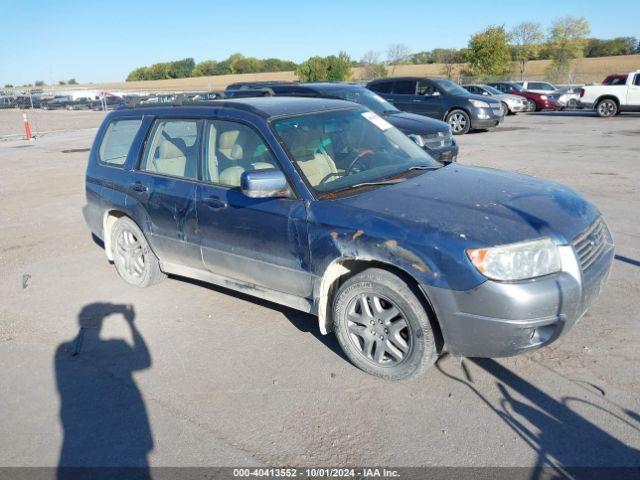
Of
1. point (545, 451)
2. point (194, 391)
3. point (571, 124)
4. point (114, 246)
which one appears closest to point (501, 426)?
point (545, 451)

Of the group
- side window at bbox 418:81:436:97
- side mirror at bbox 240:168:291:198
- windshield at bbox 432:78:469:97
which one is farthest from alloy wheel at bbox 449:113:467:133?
side mirror at bbox 240:168:291:198

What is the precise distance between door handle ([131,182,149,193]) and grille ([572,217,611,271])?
3.65m

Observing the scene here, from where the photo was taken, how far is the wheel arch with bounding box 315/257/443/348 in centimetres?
348

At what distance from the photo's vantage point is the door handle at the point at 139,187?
5122mm

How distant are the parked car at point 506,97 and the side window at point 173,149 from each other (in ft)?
75.5

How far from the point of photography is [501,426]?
317 cm

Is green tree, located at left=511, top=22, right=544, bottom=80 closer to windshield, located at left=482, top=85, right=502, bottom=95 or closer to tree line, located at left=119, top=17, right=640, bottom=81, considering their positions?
tree line, located at left=119, top=17, right=640, bottom=81

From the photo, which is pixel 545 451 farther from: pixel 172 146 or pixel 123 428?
pixel 172 146

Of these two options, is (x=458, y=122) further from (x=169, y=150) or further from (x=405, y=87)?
(x=169, y=150)

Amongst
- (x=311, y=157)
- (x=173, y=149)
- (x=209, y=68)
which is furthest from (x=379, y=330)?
(x=209, y=68)

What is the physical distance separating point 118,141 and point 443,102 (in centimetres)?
1386

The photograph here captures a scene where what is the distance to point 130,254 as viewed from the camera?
5.67 metres

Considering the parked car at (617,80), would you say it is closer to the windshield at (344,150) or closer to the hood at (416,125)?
the hood at (416,125)

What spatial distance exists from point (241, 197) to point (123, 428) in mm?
1822
